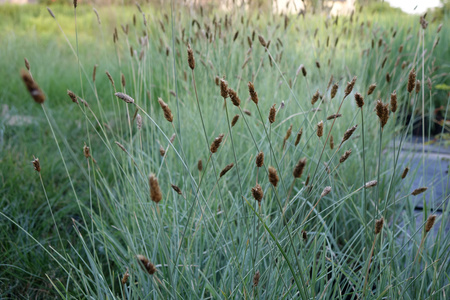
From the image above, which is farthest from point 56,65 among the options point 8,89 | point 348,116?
point 348,116

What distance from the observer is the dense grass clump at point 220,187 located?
3.25ft

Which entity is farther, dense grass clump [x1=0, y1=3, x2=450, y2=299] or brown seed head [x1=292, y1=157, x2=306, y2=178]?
dense grass clump [x1=0, y1=3, x2=450, y2=299]

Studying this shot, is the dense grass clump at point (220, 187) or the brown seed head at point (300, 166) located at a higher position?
the brown seed head at point (300, 166)

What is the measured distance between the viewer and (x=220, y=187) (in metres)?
1.67

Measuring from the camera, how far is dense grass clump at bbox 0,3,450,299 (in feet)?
3.25

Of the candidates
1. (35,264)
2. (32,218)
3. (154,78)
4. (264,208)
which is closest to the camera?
(264,208)

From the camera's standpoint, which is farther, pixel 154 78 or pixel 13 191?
pixel 154 78

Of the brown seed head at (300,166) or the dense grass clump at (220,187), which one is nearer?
the brown seed head at (300,166)

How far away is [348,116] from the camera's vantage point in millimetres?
2703

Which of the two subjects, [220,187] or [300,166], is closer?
[300,166]

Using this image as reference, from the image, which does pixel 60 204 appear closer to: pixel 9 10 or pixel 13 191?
pixel 13 191

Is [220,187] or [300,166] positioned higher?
[300,166]

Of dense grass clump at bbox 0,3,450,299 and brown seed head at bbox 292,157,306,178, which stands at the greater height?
brown seed head at bbox 292,157,306,178

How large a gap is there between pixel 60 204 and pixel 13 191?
9.1 inches
